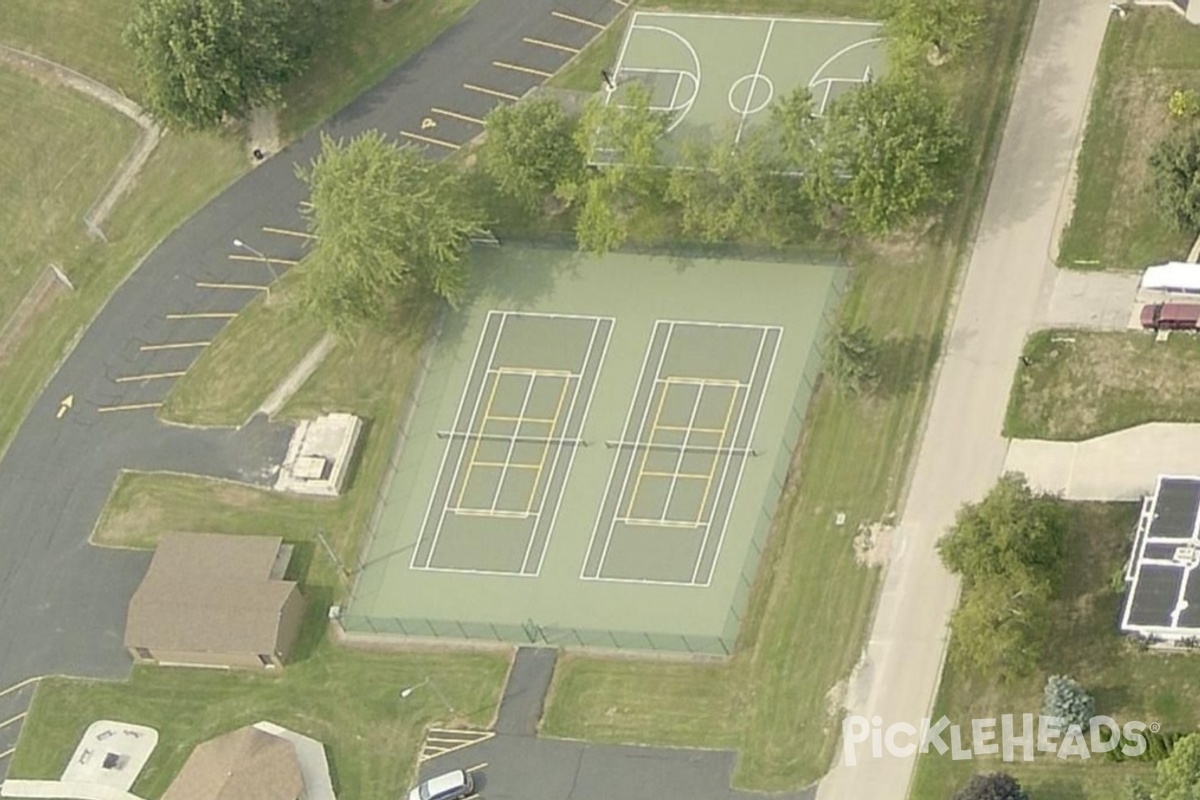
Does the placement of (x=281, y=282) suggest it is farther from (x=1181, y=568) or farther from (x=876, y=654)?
(x=1181, y=568)

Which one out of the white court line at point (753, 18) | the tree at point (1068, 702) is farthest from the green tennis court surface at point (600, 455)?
the white court line at point (753, 18)

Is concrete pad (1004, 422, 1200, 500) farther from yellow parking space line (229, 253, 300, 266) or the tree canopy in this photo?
yellow parking space line (229, 253, 300, 266)

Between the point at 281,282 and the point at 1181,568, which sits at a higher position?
the point at 281,282

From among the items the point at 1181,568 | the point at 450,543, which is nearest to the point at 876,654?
the point at 1181,568

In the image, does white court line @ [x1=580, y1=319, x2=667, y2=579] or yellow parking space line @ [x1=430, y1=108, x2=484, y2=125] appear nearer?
white court line @ [x1=580, y1=319, x2=667, y2=579]

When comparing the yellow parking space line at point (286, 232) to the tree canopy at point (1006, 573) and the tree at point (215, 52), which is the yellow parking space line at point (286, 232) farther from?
the tree canopy at point (1006, 573)

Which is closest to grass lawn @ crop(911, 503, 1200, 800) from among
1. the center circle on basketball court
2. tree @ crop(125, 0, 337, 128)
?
the center circle on basketball court
